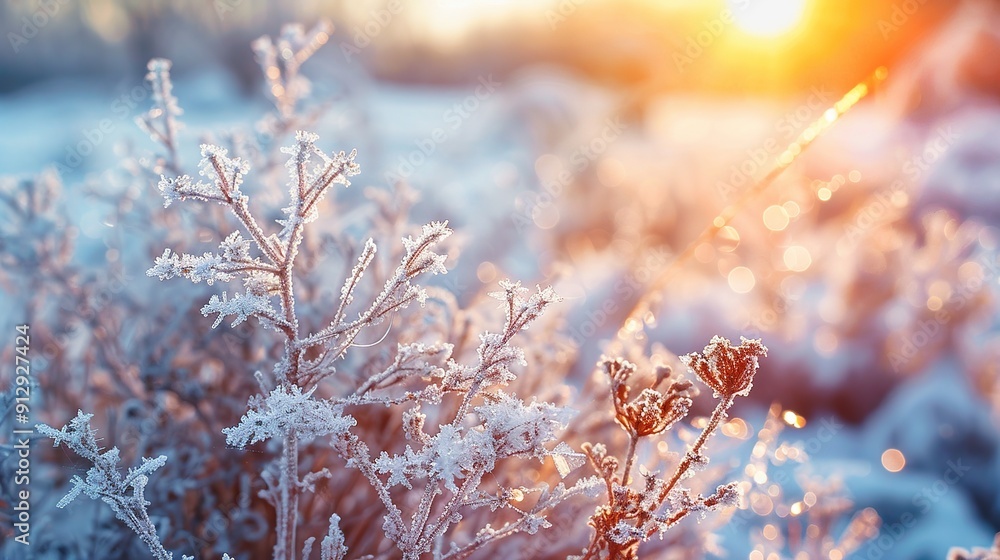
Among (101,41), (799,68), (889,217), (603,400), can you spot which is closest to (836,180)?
(603,400)

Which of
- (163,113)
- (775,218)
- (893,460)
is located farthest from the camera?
(775,218)

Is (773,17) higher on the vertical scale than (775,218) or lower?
higher

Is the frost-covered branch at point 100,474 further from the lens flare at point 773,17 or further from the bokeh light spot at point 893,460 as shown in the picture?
the lens flare at point 773,17

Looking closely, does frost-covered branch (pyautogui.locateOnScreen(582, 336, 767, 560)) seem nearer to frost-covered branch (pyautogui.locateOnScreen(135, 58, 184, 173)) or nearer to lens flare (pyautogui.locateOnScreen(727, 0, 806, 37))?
frost-covered branch (pyautogui.locateOnScreen(135, 58, 184, 173))

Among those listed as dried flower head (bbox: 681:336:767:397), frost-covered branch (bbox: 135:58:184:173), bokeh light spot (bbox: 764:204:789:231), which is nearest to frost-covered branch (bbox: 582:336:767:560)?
dried flower head (bbox: 681:336:767:397)

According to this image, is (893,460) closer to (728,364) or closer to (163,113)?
(728,364)

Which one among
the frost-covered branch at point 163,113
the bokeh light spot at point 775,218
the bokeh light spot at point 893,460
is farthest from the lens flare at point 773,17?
the frost-covered branch at point 163,113

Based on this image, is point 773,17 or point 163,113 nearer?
point 163,113

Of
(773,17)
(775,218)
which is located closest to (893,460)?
(775,218)

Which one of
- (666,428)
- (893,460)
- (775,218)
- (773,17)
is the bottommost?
(666,428)
